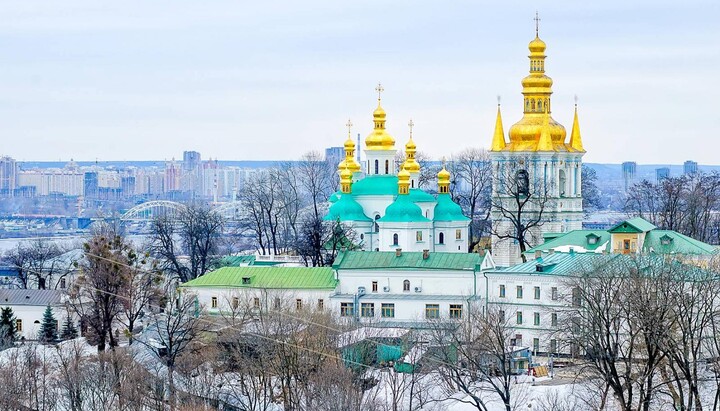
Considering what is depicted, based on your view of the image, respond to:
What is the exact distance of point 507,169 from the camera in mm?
68500

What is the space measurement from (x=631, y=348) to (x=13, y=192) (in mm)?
160910

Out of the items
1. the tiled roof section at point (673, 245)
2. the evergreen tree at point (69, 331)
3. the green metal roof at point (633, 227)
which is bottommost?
the evergreen tree at point (69, 331)

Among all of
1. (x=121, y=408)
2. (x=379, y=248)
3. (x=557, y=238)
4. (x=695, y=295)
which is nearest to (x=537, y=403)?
(x=695, y=295)

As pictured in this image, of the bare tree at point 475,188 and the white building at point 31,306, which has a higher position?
the bare tree at point 475,188

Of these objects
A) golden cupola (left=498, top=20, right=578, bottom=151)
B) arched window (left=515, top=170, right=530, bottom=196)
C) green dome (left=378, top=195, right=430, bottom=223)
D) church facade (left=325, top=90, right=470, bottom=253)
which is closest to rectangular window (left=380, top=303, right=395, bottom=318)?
church facade (left=325, top=90, right=470, bottom=253)

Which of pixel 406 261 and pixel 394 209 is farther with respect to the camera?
pixel 394 209

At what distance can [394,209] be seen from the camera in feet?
203

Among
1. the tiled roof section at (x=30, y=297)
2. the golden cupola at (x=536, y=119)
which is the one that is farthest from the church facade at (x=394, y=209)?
the tiled roof section at (x=30, y=297)

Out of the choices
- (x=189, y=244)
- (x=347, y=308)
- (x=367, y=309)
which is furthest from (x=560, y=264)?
(x=189, y=244)

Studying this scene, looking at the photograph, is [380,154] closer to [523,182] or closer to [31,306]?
[523,182]

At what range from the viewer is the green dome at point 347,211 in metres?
64.1

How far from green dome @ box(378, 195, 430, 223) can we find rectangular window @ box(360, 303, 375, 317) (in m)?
8.26

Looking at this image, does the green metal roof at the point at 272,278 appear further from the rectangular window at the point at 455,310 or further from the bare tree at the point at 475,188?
the bare tree at the point at 475,188

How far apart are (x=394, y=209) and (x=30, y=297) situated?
454 inches
